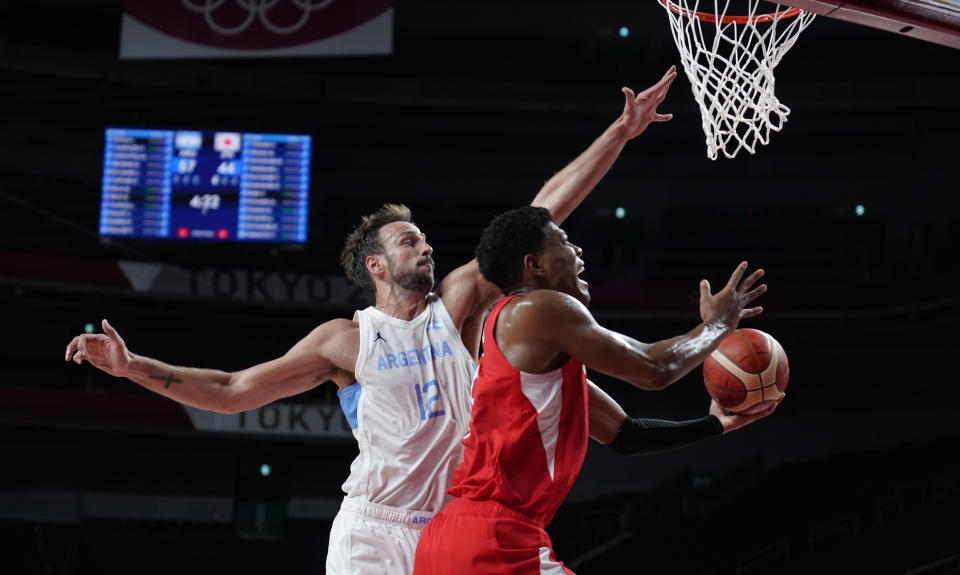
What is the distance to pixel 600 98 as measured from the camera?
1463cm

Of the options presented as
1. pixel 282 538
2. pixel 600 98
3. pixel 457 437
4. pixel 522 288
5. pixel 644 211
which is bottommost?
pixel 282 538

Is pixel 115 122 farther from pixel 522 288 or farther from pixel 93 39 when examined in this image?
pixel 522 288

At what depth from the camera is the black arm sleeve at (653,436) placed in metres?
3.29

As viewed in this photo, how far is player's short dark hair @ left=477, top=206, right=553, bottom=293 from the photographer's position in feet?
9.40

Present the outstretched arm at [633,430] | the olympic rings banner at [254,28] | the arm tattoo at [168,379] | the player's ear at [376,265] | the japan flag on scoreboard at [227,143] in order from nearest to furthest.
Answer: the outstretched arm at [633,430] < the arm tattoo at [168,379] < the player's ear at [376,265] < the olympic rings banner at [254,28] < the japan flag on scoreboard at [227,143]

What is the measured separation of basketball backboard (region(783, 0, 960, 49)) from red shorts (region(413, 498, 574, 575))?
2.22 meters

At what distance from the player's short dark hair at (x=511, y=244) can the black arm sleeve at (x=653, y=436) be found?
73 cm

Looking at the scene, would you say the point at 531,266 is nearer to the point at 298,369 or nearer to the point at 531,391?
the point at 531,391

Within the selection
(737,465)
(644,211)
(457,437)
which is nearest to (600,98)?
(644,211)

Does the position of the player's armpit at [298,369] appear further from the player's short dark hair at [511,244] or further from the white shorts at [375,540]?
the player's short dark hair at [511,244]

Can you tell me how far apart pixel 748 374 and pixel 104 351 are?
219 cm

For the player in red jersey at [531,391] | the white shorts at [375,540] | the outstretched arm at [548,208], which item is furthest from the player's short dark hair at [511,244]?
the white shorts at [375,540]

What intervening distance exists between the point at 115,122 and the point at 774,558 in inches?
432

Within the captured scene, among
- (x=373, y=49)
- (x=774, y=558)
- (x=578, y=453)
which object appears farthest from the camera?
(x=774, y=558)
